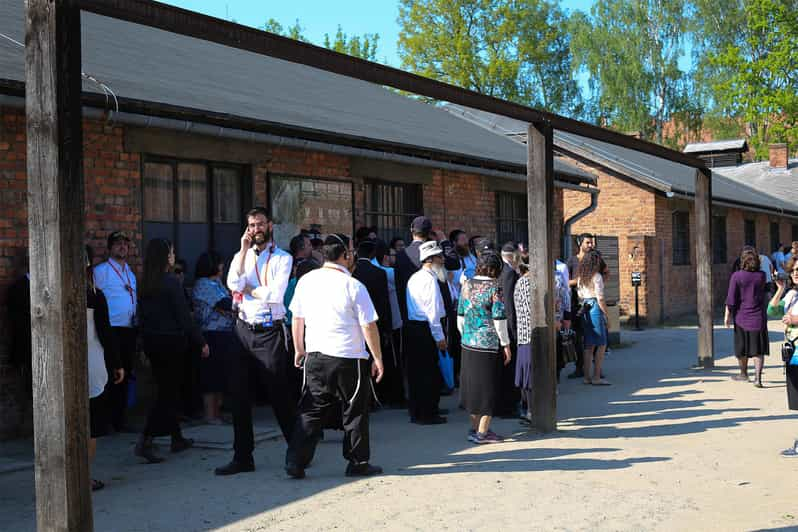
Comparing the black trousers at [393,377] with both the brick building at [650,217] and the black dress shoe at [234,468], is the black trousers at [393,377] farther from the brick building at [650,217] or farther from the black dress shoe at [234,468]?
the brick building at [650,217]

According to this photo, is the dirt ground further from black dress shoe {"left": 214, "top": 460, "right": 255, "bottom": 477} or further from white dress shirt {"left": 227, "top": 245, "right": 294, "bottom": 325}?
white dress shirt {"left": 227, "top": 245, "right": 294, "bottom": 325}

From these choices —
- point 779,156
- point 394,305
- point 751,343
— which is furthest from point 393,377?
point 779,156

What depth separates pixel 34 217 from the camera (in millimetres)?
4539

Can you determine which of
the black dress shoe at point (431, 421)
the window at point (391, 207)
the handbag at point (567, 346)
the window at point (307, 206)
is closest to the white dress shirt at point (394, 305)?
the black dress shoe at point (431, 421)

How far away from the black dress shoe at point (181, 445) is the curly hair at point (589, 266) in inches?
229

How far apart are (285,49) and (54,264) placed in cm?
218

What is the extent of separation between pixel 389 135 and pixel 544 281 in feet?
16.4

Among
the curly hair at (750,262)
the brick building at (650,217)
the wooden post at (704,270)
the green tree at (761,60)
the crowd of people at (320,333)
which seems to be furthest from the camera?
the green tree at (761,60)

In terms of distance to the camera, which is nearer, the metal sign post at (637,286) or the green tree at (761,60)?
the metal sign post at (637,286)

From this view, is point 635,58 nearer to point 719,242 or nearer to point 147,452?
point 719,242

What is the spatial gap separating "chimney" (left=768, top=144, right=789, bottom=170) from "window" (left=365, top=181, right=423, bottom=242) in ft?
96.6

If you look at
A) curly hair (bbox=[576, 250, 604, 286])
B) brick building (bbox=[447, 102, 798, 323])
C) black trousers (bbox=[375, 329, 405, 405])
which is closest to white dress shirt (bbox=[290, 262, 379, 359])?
black trousers (bbox=[375, 329, 405, 405])

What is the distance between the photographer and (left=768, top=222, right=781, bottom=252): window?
33.0 metres

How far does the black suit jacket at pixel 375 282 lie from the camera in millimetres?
9281
